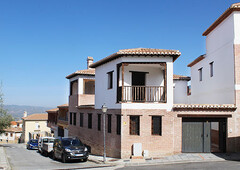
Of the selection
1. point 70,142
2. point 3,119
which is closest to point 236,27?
point 70,142

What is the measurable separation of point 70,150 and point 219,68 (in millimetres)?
13009

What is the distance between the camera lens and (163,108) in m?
17.6

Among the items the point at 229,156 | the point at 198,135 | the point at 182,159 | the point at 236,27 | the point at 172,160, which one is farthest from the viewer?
the point at 236,27

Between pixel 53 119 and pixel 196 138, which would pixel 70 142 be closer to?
pixel 196 138

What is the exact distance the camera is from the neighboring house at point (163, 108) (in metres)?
17.4

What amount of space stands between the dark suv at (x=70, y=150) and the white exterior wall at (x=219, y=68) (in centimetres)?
1079

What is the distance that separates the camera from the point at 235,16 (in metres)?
18.8

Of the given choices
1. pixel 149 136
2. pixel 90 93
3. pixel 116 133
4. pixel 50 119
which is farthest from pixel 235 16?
pixel 50 119

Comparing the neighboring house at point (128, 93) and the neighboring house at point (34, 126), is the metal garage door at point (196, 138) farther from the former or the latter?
the neighboring house at point (34, 126)

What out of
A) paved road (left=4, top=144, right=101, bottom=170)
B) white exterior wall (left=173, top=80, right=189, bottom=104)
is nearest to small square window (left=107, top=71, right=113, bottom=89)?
paved road (left=4, top=144, right=101, bottom=170)

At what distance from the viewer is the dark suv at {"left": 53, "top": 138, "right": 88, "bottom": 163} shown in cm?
1756

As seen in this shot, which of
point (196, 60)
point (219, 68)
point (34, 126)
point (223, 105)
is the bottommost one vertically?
point (34, 126)

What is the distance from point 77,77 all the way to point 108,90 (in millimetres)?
8964

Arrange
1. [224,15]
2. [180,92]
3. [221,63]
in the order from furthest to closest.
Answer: [180,92] → [221,63] → [224,15]
